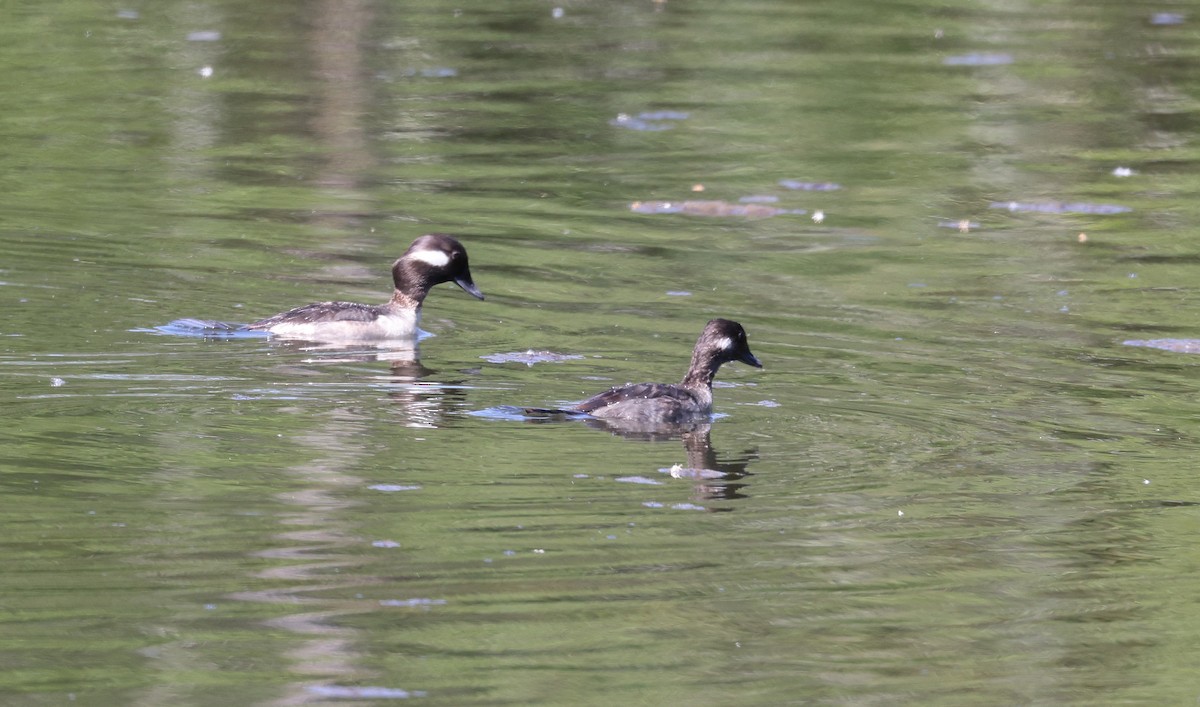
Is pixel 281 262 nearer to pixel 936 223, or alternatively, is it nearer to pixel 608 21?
pixel 936 223

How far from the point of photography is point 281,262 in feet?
48.3

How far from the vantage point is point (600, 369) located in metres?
11.9

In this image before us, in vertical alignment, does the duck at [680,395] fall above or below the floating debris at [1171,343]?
above

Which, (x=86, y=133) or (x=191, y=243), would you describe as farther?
(x=86, y=133)

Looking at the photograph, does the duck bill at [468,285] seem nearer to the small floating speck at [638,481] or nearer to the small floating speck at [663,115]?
the small floating speck at [638,481]

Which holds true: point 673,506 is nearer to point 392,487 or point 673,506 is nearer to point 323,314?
point 392,487

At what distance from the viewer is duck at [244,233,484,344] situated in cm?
1268

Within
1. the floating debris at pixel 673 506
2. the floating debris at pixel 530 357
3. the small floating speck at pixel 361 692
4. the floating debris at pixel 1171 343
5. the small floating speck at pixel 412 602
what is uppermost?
the small floating speck at pixel 361 692

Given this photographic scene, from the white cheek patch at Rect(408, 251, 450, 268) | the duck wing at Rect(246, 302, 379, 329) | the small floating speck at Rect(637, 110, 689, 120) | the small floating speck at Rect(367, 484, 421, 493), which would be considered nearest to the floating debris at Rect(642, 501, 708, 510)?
the small floating speck at Rect(367, 484, 421, 493)

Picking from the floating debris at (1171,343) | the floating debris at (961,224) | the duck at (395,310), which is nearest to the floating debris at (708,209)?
the floating debris at (961,224)

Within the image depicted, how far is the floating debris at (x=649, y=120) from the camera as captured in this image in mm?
19641

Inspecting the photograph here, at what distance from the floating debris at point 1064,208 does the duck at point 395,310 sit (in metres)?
4.84

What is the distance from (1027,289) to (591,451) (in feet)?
17.2

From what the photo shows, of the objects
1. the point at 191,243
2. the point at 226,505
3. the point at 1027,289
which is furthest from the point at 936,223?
the point at 226,505
